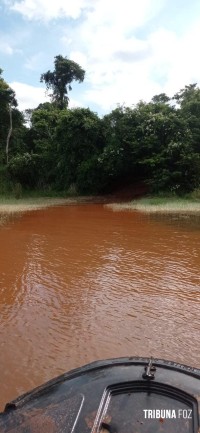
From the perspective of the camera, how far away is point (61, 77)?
102ft

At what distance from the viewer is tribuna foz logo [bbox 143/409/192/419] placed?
6.75 ft

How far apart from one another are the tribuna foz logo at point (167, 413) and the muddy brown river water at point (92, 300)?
167 cm

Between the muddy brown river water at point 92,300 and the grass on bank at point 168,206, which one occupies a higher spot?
the grass on bank at point 168,206

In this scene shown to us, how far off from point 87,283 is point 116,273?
79 cm

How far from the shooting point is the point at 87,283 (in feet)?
21.2

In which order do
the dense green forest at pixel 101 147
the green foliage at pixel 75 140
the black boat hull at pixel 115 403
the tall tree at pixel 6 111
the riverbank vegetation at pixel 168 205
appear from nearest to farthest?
1. the black boat hull at pixel 115 403
2. the riverbank vegetation at pixel 168 205
3. the dense green forest at pixel 101 147
4. the green foliage at pixel 75 140
5. the tall tree at pixel 6 111

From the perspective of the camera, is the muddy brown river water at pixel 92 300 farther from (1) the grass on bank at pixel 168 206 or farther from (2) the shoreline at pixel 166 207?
(1) the grass on bank at pixel 168 206

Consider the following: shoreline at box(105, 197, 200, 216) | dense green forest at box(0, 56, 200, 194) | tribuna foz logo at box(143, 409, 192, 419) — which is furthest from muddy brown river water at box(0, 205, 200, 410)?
dense green forest at box(0, 56, 200, 194)

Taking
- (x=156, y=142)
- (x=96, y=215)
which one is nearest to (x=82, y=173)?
(x=156, y=142)

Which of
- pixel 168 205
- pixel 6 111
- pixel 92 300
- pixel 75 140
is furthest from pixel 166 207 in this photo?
pixel 6 111

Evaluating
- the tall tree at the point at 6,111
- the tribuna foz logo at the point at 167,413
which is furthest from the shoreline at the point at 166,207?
the tall tree at the point at 6,111

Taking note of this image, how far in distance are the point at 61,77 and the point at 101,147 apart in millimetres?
10053

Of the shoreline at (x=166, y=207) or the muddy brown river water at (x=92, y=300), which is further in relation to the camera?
the shoreline at (x=166, y=207)

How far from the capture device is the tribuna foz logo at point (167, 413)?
2059mm
